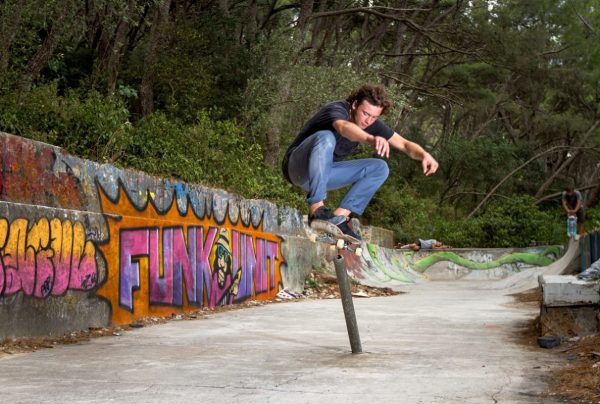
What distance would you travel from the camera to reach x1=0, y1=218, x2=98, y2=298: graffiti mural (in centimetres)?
808

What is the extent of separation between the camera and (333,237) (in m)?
5.92

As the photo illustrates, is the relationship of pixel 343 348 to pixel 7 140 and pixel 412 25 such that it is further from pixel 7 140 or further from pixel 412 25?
pixel 412 25

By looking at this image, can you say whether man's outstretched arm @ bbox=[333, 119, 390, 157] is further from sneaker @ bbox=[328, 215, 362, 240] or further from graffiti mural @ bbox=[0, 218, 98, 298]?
graffiti mural @ bbox=[0, 218, 98, 298]

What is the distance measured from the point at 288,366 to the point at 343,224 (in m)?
1.34

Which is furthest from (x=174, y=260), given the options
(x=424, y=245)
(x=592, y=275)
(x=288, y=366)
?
(x=424, y=245)

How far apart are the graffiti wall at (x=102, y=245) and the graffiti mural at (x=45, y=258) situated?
11 mm

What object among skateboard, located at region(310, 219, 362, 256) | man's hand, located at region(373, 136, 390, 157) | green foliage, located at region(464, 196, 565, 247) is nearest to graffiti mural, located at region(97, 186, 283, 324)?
skateboard, located at region(310, 219, 362, 256)

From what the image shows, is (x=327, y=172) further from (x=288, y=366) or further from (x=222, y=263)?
(x=222, y=263)

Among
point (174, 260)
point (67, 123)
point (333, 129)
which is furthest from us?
point (174, 260)

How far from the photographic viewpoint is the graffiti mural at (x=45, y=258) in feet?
26.5

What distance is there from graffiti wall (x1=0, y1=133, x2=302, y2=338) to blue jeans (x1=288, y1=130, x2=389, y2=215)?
380 centimetres

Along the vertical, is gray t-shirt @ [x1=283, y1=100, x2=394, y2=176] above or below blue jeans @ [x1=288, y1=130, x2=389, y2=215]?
above

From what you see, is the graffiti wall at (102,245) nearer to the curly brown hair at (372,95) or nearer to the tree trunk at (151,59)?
the tree trunk at (151,59)

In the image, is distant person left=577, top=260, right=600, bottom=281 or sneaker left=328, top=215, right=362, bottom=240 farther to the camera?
distant person left=577, top=260, right=600, bottom=281
